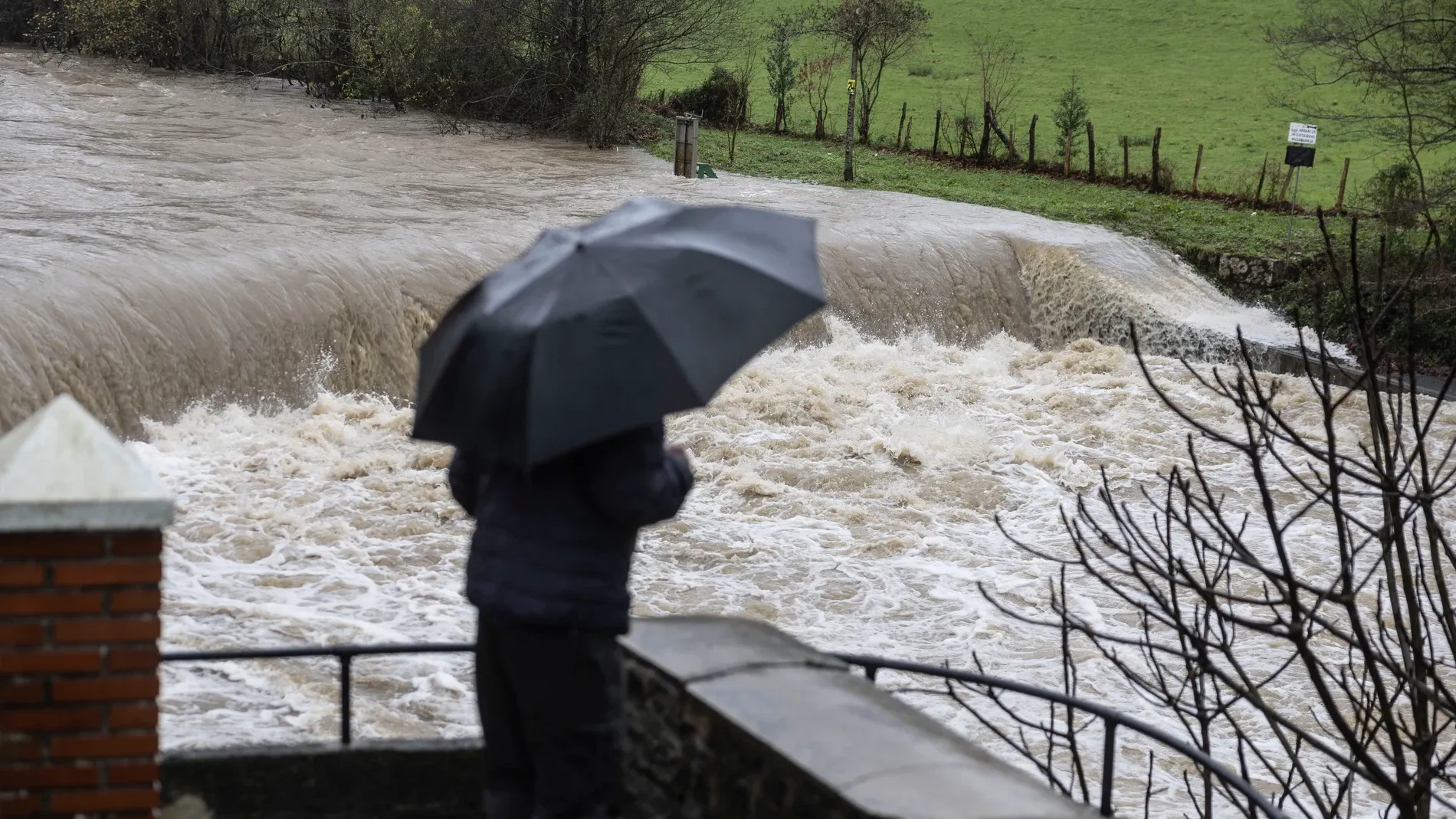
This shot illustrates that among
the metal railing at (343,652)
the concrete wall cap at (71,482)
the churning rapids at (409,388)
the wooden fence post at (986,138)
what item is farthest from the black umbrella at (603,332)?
the wooden fence post at (986,138)

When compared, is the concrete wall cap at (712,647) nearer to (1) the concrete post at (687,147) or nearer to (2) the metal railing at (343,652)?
(2) the metal railing at (343,652)

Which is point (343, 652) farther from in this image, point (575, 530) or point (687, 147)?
point (687, 147)

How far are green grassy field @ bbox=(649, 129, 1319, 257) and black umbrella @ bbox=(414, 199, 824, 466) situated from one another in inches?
659

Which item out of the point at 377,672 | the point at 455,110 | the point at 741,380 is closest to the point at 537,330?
the point at 377,672

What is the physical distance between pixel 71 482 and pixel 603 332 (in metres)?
1.03

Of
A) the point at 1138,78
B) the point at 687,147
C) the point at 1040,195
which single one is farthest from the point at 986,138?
the point at 1138,78

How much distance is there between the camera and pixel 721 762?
3.14m

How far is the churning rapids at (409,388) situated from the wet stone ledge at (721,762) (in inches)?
135

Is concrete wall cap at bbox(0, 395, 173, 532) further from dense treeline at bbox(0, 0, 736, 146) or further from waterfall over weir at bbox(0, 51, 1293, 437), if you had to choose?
dense treeline at bbox(0, 0, 736, 146)

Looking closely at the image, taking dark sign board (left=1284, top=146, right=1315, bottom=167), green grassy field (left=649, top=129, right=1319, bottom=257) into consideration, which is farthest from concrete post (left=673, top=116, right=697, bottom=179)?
dark sign board (left=1284, top=146, right=1315, bottom=167)

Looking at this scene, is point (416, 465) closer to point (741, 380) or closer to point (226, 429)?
point (226, 429)

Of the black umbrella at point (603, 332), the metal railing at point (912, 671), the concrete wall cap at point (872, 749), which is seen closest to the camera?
the concrete wall cap at point (872, 749)

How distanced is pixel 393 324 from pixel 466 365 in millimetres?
10593

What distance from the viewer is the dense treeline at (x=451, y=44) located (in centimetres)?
2578
